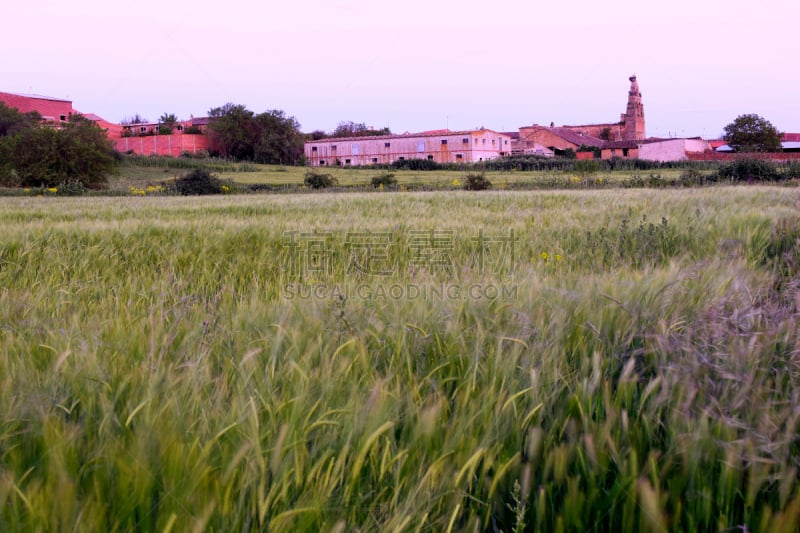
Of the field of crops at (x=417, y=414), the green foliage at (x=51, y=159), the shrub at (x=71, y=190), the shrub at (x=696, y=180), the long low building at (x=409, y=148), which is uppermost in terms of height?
the long low building at (x=409, y=148)

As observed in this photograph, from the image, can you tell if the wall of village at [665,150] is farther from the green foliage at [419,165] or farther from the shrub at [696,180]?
the shrub at [696,180]

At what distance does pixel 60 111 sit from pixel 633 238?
7371cm

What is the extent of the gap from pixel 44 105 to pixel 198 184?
53030 mm

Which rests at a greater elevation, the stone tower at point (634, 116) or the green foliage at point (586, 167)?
the stone tower at point (634, 116)

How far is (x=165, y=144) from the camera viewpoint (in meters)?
60.4

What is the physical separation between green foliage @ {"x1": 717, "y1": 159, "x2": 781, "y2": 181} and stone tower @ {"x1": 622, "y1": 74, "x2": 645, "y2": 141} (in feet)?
213

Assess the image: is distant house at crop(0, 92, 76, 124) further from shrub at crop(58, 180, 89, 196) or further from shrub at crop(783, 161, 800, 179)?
→ shrub at crop(783, 161, 800, 179)

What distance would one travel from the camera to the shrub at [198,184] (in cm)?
2333

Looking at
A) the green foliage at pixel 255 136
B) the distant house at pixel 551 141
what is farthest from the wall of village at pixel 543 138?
the green foliage at pixel 255 136

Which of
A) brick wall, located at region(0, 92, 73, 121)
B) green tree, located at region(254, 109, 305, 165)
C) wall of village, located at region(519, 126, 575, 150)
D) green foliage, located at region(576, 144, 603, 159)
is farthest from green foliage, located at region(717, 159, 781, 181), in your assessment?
brick wall, located at region(0, 92, 73, 121)

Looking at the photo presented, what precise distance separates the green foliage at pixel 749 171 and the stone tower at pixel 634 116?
64838mm

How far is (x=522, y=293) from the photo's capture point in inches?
90.8

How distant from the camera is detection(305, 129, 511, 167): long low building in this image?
209 ft

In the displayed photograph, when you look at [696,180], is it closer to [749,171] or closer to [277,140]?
[749,171]
